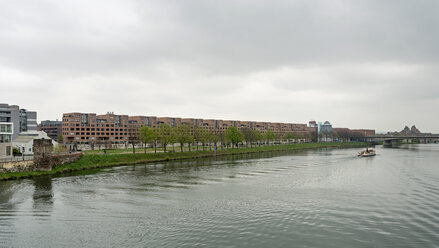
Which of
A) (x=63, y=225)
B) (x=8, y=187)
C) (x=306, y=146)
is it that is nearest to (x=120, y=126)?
(x=306, y=146)

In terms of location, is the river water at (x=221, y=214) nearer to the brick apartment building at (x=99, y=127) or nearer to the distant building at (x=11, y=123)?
the distant building at (x=11, y=123)

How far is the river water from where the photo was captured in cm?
1818

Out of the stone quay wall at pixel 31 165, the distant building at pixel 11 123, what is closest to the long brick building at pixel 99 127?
the distant building at pixel 11 123

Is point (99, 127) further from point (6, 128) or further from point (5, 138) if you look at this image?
point (5, 138)

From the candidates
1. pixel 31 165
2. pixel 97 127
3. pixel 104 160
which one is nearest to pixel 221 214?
pixel 31 165

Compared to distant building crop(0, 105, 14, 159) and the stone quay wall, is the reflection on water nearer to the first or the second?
the stone quay wall

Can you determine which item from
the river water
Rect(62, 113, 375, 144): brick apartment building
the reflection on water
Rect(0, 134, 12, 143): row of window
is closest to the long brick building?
Rect(62, 113, 375, 144): brick apartment building

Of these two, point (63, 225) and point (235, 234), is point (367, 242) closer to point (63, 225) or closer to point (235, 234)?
point (235, 234)

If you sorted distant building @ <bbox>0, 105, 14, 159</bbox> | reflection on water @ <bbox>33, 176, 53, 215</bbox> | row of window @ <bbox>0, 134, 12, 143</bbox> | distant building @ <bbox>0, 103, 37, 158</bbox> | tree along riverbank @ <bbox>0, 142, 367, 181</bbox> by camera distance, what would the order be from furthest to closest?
distant building @ <bbox>0, 103, 37, 158</bbox> → row of window @ <bbox>0, 134, 12, 143</bbox> → distant building @ <bbox>0, 105, 14, 159</bbox> → tree along riverbank @ <bbox>0, 142, 367, 181</bbox> → reflection on water @ <bbox>33, 176, 53, 215</bbox>

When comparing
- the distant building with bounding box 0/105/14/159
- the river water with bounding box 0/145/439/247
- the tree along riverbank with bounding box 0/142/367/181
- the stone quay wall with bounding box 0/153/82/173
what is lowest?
the river water with bounding box 0/145/439/247

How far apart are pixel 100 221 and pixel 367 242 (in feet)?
61.3

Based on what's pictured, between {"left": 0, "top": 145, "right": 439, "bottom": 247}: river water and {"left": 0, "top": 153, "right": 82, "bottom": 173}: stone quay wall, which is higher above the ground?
{"left": 0, "top": 153, "right": 82, "bottom": 173}: stone quay wall

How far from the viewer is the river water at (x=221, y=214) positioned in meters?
18.2

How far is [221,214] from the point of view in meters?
23.4
